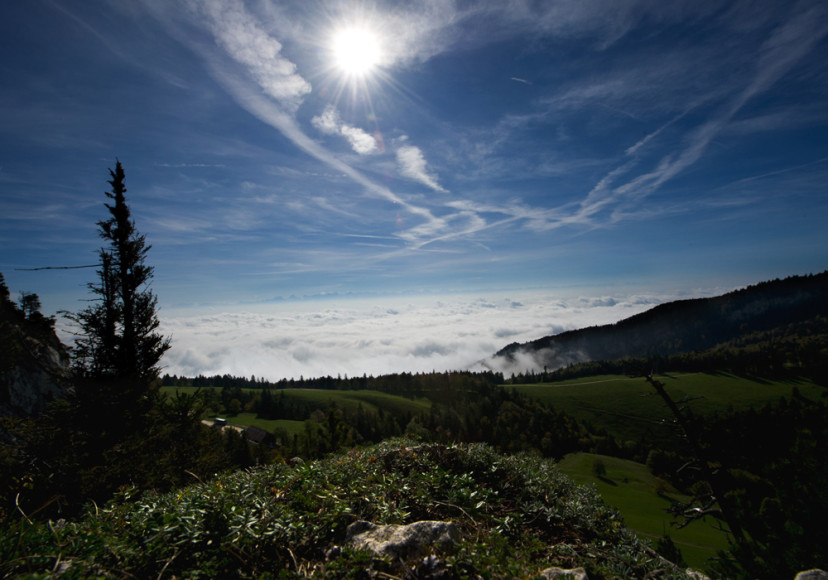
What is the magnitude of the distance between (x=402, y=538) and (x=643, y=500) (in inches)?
4007

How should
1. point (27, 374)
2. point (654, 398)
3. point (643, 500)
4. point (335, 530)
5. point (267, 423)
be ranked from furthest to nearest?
point (267, 423) → point (654, 398) → point (643, 500) → point (27, 374) → point (335, 530)

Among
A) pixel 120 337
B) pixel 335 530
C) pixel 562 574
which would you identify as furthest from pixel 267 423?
pixel 562 574

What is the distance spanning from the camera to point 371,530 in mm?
4570

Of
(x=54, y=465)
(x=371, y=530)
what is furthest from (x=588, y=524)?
(x=54, y=465)

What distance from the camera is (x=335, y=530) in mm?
4672

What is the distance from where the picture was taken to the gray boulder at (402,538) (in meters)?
4.02

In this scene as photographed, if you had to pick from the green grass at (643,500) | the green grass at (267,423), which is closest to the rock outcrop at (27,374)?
the green grass at (643,500)

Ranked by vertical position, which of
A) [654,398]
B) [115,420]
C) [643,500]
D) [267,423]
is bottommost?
[643,500]

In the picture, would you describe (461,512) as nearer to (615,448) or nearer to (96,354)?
(96,354)

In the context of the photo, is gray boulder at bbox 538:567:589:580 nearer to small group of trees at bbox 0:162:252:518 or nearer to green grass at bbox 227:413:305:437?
small group of trees at bbox 0:162:252:518

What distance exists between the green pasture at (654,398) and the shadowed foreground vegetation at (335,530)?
159 meters

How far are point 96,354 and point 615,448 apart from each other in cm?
16090

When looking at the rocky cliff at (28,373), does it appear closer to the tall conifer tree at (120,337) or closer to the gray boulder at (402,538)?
the tall conifer tree at (120,337)

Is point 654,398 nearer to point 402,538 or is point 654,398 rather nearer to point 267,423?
point 267,423
